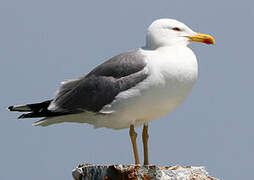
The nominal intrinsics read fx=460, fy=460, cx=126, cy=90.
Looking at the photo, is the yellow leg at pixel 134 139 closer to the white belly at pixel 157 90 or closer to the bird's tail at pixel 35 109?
the white belly at pixel 157 90

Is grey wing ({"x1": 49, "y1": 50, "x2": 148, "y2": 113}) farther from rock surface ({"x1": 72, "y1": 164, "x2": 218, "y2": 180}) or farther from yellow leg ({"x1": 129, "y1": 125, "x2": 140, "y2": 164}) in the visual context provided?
rock surface ({"x1": 72, "y1": 164, "x2": 218, "y2": 180})

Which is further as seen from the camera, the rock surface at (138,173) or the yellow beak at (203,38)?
the yellow beak at (203,38)

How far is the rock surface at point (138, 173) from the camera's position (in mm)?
6176

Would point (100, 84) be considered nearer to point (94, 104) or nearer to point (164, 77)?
point (94, 104)

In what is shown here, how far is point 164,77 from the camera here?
7.32 meters

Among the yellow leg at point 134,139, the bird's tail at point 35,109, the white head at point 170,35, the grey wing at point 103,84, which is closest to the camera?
the grey wing at point 103,84

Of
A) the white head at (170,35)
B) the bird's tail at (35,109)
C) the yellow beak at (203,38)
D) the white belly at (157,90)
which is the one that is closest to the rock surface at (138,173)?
the white belly at (157,90)

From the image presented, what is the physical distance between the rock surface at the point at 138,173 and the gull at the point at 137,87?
1.32m

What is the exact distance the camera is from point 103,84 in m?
7.96

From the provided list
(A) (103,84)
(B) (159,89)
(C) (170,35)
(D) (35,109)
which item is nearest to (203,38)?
(C) (170,35)

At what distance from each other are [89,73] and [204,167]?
2925 millimetres

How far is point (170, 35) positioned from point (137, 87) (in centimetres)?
118

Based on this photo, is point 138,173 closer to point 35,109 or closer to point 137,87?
point 137,87

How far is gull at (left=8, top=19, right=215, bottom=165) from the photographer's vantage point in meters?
7.37
